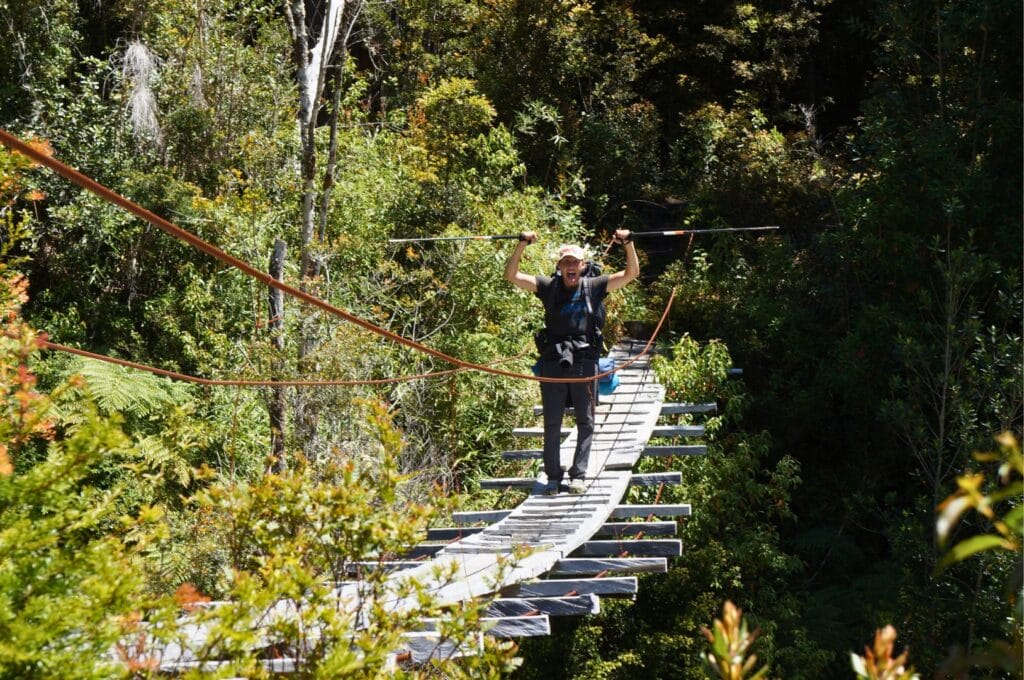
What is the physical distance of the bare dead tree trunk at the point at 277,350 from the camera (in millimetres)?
6523

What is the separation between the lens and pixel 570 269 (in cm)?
587

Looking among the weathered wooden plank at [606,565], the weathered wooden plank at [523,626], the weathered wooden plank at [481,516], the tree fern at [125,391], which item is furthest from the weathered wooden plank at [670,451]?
the tree fern at [125,391]

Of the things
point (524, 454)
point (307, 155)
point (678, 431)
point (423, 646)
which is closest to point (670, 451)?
point (678, 431)

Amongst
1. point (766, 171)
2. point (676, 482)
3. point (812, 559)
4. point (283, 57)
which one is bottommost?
point (812, 559)

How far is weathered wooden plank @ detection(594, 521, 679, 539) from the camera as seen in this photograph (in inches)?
225

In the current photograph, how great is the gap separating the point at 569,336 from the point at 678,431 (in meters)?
1.62

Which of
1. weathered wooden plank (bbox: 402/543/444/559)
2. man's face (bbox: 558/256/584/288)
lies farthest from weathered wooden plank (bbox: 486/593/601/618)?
man's face (bbox: 558/256/584/288)

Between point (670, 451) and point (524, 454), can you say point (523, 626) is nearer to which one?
point (524, 454)

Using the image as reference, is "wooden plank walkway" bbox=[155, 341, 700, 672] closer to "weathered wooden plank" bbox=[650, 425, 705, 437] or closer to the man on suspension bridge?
"weathered wooden plank" bbox=[650, 425, 705, 437]

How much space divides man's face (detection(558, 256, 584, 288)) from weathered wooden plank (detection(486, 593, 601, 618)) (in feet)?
6.29

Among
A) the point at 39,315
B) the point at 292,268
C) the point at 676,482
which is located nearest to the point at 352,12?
the point at 292,268

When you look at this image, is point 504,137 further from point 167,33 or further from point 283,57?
point 167,33

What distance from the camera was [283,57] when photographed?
33.1 feet

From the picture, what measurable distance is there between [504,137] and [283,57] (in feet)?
7.14
